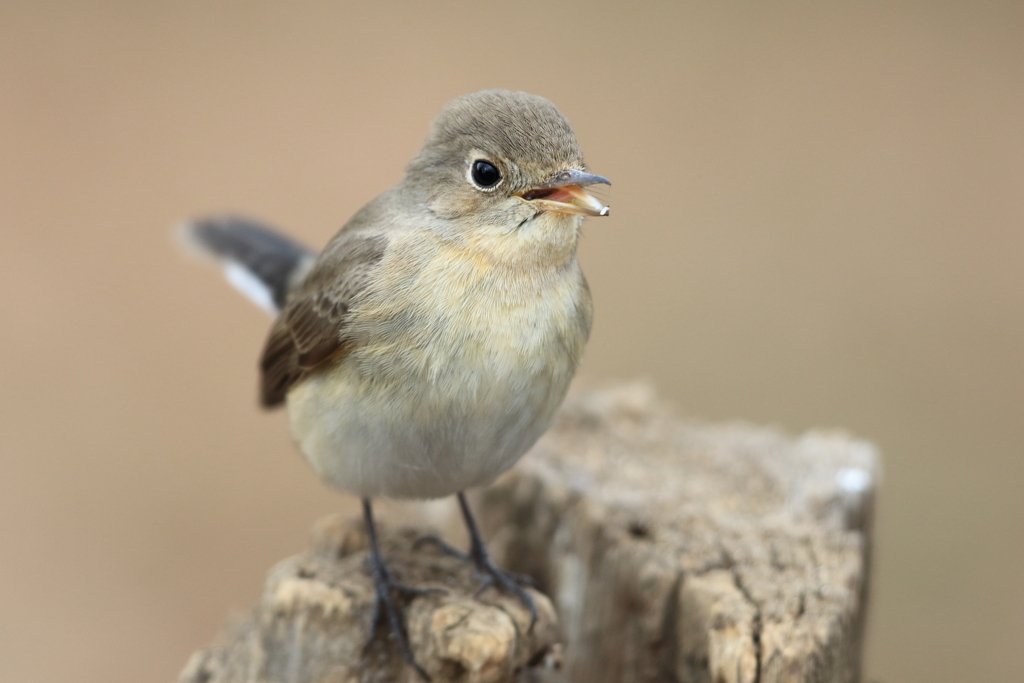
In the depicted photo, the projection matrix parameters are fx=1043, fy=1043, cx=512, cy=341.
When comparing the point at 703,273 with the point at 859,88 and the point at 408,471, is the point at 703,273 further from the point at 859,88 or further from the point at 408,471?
the point at 408,471

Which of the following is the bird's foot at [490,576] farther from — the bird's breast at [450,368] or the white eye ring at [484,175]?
the white eye ring at [484,175]

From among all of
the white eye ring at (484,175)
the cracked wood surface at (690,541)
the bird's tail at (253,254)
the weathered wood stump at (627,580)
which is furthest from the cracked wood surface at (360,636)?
the bird's tail at (253,254)

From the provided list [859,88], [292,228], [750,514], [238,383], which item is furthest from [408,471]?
[859,88]

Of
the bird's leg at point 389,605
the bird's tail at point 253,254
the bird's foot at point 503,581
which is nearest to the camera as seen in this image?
the bird's leg at point 389,605

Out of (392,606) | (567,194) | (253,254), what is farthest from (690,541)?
(253,254)

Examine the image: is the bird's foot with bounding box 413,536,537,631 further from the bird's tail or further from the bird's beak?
the bird's tail

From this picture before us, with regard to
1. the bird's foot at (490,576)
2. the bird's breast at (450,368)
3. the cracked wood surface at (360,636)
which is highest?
the bird's breast at (450,368)
